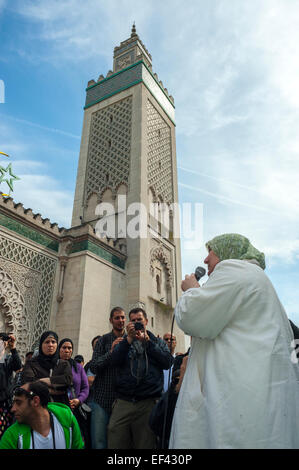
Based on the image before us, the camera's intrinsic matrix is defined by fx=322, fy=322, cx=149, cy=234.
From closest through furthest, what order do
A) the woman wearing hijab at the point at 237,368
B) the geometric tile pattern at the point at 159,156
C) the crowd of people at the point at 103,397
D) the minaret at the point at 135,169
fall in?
the woman wearing hijab at the point at 237,368, the crowd of people at the point at 103,397, the minaret at the point at 135,169, the geometric tile pattern at the point at 159,156

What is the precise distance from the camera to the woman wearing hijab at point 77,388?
1985 millimetres

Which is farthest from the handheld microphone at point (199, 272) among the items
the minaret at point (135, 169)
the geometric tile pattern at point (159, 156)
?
the geometric tile pattern at point (159, 156)

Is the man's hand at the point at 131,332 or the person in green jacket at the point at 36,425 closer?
the person in green jacket at the point at 36,425

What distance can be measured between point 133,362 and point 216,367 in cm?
96

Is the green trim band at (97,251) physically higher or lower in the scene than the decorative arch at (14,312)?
higher

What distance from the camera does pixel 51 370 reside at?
88.6 inches

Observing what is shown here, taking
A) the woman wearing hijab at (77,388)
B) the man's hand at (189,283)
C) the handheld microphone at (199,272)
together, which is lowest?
the woman wearing hijab at (77,388)

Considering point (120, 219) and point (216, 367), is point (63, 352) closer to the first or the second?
point (216, 367)

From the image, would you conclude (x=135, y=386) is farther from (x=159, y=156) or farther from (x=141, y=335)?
(x=159, y=156)

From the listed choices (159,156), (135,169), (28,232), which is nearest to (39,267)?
(28,232)

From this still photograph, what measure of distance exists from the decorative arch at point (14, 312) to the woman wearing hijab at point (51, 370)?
3.75 m

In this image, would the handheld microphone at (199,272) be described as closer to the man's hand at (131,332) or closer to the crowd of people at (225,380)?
the crowd of people at (225,380)

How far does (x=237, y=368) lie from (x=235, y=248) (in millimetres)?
512
